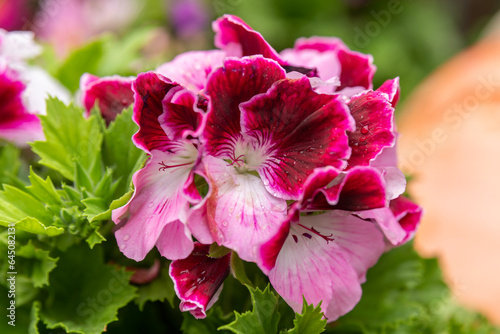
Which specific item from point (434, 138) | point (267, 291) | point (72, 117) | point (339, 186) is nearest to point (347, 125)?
point (339, 186)

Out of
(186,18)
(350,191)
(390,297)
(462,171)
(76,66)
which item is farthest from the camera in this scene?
(186,18)

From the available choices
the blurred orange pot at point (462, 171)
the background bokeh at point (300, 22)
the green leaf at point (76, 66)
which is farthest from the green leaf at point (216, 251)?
the background bokeh at point (300, 22)

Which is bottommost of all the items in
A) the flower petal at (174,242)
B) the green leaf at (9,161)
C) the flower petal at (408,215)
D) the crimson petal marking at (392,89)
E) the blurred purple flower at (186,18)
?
the blurred purple flower at (186,18)

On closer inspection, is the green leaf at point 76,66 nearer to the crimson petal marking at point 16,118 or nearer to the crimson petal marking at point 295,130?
the crimson petal marking at point 16,118

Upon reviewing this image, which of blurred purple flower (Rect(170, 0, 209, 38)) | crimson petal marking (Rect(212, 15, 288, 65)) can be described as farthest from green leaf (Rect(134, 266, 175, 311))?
blurred purple flower (Rect(170, 0, 209, 38))

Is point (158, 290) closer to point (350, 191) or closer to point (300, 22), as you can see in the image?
point (350, 191)

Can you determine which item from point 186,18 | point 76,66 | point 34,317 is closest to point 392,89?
point 34,317
